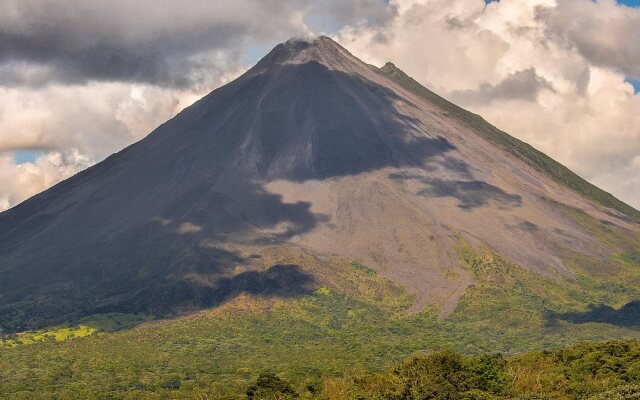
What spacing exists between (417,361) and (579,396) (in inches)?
769

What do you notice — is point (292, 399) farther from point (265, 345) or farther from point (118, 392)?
point (265, 345)

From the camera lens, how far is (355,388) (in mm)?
103125

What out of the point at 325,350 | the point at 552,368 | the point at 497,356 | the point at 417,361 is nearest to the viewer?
the point at 417,361

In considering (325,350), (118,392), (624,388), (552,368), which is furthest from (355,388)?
(325,350)

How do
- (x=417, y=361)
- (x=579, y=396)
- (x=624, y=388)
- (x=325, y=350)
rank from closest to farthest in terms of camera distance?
(x=624, y=388) < (x=579, y=396) < (x=417, y=361) < (x=325, y=350)

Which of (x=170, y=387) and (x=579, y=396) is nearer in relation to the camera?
(x=579, y=396)

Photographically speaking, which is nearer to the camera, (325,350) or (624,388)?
(624,388)

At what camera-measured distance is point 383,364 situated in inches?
6693

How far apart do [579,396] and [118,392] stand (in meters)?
86.4

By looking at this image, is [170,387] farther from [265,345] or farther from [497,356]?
[497,356]

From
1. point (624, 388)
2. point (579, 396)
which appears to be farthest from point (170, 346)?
point (624, 388)

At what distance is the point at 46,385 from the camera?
512 ft

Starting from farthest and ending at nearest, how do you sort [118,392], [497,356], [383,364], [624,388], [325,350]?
1. [325,350]
2. [383,364]
3. [118,392]
4. [497,356]
5. [624,388]

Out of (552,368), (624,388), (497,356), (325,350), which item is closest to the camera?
(624,388)
